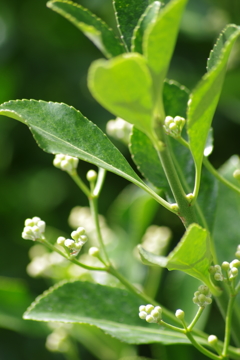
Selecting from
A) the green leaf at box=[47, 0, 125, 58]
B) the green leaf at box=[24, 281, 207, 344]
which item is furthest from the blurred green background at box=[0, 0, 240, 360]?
the green leaf at box=[47, 0, 125, 58]

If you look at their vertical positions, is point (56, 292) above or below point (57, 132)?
below

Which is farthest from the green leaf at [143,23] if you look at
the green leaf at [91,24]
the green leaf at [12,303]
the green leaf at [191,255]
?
the green leaf at [12,303]

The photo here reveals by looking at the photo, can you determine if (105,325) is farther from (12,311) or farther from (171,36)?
(171,36)

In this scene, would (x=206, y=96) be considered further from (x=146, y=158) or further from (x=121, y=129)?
(x=121, y=129)

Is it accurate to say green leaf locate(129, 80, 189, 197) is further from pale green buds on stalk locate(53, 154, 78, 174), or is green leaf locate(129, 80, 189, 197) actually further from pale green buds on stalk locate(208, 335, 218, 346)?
pale green buds on stalk locate(208, 335, 218, 346)

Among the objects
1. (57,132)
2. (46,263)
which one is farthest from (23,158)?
(57,132)

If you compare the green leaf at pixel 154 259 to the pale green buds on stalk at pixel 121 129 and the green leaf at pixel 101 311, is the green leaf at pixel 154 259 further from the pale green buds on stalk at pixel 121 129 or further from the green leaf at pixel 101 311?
the pale green buds on stalk at pixel 121 129
